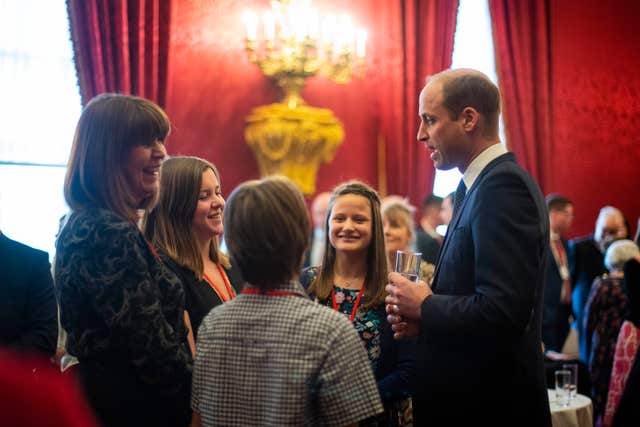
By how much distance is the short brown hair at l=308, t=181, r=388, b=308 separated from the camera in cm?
257

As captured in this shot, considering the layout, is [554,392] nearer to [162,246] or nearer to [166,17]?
[162,246]

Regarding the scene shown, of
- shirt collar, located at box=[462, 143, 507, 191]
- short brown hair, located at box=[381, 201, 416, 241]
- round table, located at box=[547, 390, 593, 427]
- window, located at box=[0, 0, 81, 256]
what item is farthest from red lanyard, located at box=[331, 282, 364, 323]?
window, located at box=[0, 0, 81, 256]

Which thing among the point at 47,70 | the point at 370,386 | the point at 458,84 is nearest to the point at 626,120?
the point at 47,70

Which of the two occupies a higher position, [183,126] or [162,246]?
[183,126]

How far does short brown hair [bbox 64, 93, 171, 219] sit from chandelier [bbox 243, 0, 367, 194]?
3.49 meters

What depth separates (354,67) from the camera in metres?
5.98

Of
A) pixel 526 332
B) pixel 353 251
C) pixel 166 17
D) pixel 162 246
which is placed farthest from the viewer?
pixel 166 17

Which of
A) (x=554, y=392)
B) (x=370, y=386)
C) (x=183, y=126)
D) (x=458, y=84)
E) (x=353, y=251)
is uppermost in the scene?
(x=183, y=126)

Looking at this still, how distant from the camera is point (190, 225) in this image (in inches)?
95.5

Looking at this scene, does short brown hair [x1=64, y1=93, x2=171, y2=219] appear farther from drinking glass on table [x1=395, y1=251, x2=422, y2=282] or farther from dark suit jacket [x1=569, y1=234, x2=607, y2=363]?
dark suit jacket [x1=569, y1=234, x2=607, y2=363]

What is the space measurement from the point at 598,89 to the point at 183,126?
4.38 meters

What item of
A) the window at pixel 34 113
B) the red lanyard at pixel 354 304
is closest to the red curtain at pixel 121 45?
the window at pixel 34 113

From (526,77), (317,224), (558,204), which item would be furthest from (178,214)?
(526,77)

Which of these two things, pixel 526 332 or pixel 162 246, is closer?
pixel 526 332
